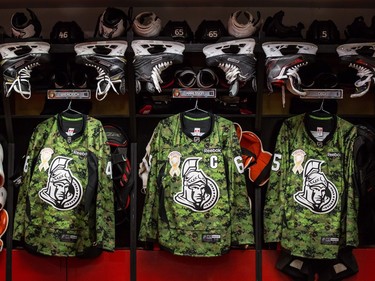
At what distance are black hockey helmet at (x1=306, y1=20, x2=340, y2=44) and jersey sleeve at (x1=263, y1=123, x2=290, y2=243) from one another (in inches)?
22.6

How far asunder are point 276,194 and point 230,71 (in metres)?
0.79

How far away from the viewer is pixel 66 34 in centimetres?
299

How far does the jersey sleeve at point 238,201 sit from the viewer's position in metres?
2.95

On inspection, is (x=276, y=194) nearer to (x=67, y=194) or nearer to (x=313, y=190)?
(x=313, y=190)

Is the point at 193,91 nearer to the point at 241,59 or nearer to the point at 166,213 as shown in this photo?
the point at 241,59

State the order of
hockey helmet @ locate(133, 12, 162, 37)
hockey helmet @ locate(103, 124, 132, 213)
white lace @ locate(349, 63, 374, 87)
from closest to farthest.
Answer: white lace @ locate(349, 63, 374, 87)
hockey helmet @ locate(133, 12, 162, 37)
hockey helmet @ locate(103, 124, 132, 213)

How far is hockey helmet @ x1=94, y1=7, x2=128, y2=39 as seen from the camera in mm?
2938

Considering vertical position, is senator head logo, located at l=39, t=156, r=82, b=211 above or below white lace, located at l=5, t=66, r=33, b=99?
below

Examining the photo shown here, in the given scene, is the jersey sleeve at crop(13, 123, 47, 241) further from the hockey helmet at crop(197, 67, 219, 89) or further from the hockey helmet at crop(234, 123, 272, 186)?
the hockey helmet at crop(234, 123, 272, 186)

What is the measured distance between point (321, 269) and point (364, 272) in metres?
0.26

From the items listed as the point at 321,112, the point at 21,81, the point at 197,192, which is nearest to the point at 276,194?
the point at 197,192

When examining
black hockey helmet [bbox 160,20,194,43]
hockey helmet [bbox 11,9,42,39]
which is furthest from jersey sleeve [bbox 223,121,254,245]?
hockey helmet [bbox 11,9,42,39]

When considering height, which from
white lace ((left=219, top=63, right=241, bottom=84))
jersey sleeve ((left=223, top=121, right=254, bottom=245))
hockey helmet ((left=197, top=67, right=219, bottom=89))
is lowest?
jersey sleeve ((left=223, top=121, right=254, bottom=245))

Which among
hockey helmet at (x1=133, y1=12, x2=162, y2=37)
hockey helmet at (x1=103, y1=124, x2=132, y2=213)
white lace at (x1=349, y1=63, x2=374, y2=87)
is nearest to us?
white lace at (x1=349, y1=63, x2=374, y2=87)
